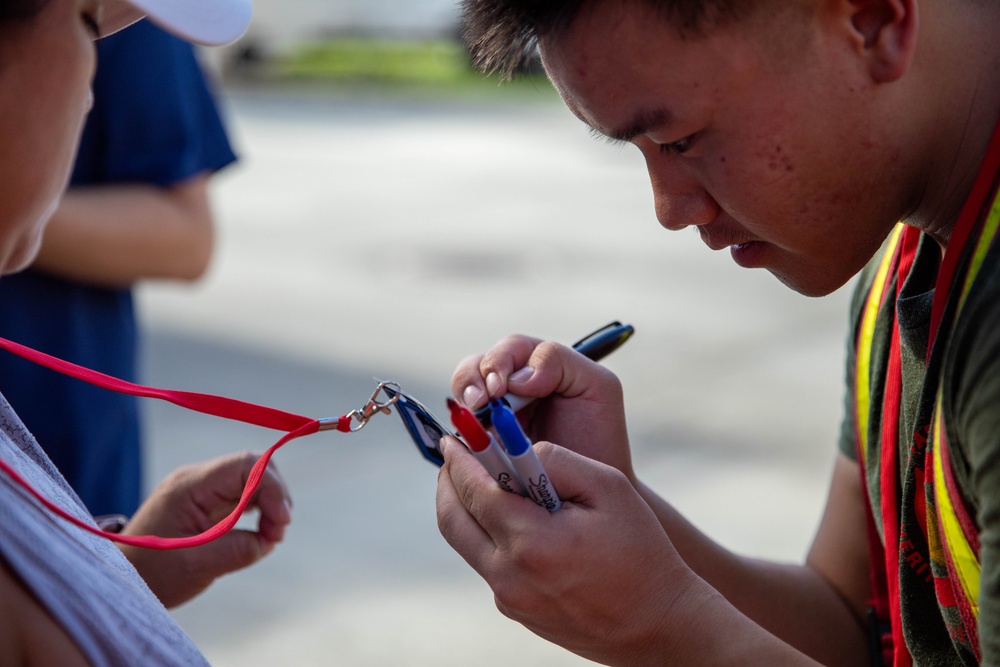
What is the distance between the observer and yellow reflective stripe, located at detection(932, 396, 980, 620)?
3.74 ft

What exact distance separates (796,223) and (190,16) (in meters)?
0.69

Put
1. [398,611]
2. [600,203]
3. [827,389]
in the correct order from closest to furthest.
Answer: [398,611] → [827,389] → [600,203]

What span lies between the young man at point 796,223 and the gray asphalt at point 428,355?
2.18 metres

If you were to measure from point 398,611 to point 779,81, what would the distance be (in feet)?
8.78

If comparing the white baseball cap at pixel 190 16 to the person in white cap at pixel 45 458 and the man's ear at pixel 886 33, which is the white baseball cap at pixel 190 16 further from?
the man's ear at pixel 886 33

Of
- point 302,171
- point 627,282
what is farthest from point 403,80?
point 627,282

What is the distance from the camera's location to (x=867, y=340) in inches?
59.9

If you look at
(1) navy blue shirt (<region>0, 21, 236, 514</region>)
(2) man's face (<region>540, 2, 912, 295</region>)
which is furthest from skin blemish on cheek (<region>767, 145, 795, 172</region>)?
(1) navy blue shirt (<region>0, 21, 236, 514</region>)

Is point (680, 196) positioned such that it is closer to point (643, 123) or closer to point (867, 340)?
point (643, 123)

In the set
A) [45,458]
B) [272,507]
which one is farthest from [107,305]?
Answer: [45,458]

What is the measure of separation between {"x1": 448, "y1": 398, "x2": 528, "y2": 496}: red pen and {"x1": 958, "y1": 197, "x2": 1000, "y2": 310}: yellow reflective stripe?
485 millimetres

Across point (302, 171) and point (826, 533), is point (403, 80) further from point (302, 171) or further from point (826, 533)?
point (826, 533)

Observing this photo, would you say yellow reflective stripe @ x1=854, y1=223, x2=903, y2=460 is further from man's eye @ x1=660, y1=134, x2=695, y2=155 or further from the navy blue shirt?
the navy blue shirt

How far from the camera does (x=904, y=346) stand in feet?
4.45
